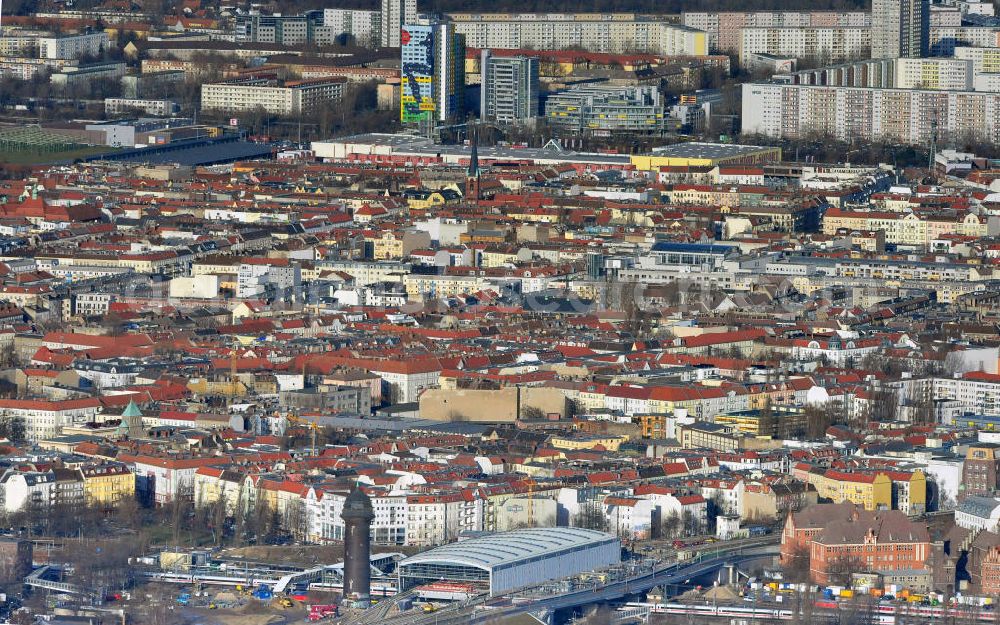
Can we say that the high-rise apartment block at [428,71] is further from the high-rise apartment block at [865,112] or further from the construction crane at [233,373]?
the construction crane at [233,373]

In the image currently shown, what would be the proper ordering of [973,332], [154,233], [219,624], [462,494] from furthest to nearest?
1. [154,233]
2. [973,332]
3. [462,494]
4. [219,624]

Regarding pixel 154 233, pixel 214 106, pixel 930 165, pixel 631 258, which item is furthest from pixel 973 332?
pixel 214 106

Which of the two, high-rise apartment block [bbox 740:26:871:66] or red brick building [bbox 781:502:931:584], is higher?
high-rise apartment block [bbox 740:26:871:66]

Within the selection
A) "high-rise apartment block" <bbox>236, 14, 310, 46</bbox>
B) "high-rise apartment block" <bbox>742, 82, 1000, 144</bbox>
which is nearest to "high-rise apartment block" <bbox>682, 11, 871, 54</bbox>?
"high-rise apartment block" <bbox>236, 14, 310, 46</bbox>

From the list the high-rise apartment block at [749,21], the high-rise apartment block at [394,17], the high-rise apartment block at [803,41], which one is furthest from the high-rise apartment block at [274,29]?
the high-rise apartment block at [803,41]

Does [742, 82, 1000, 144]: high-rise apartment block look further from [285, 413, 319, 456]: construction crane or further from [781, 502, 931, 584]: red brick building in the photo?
[781, 502, 931, 584]: red brick building

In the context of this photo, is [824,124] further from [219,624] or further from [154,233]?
[219,624]
